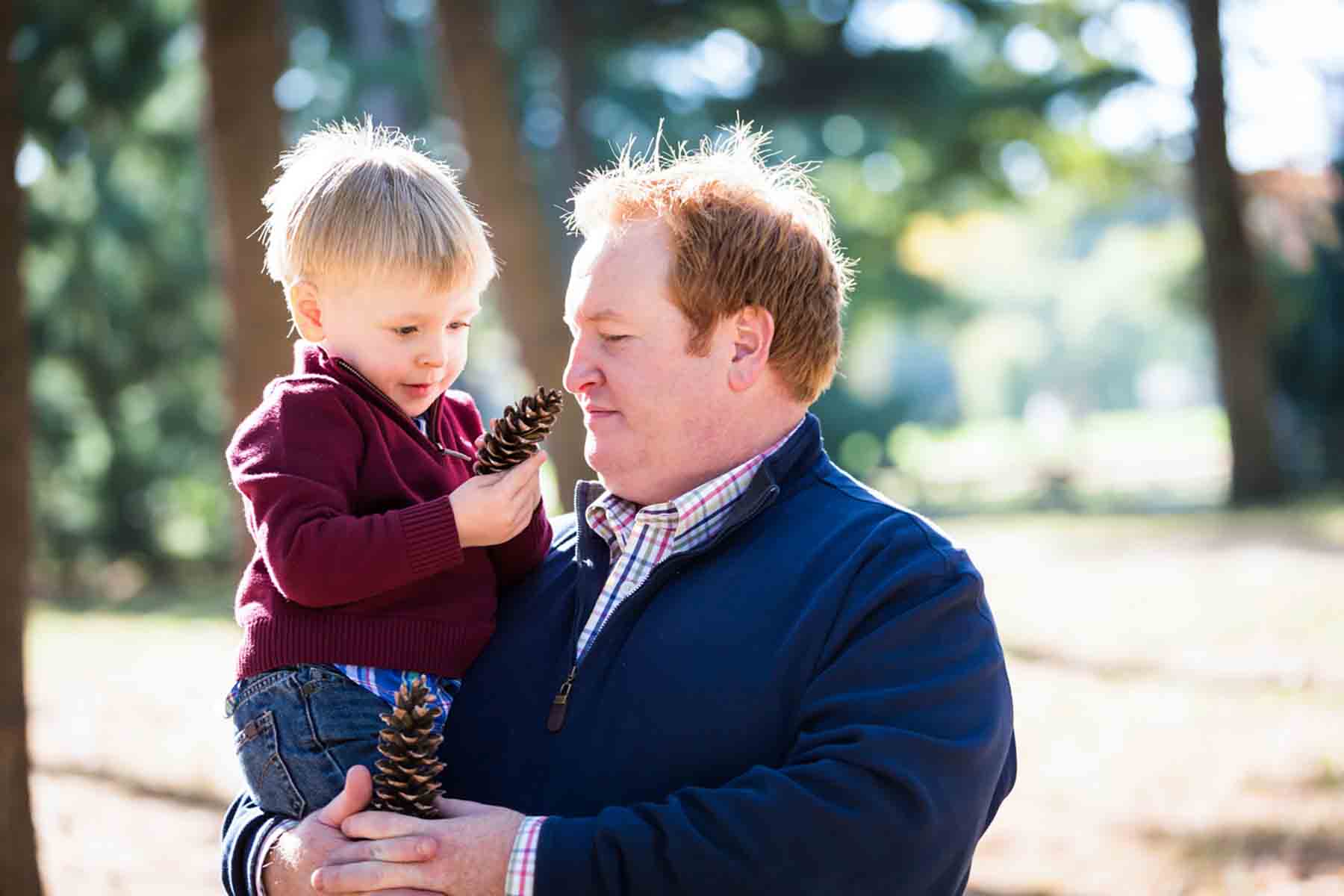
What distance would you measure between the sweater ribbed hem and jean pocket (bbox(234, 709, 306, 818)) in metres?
0.11

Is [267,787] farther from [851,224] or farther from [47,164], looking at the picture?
[851,224]

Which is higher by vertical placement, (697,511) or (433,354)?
(433,354)

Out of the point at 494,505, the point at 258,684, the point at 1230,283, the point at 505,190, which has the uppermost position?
the point at 505,190

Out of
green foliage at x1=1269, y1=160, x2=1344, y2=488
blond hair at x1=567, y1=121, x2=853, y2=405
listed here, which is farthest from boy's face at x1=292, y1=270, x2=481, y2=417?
green foliage at x1=1269, y1=160, x2=1344, y2=488

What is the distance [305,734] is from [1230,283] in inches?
694

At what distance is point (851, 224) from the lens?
78.0 feet

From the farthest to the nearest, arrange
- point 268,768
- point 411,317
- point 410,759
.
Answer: point 411,317 → point 268,768 → point 410,759

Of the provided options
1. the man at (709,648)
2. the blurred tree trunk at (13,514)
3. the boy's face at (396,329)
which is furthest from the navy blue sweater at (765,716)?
the blurred tree trunk at (13,514)

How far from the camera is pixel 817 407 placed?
25.9 metres

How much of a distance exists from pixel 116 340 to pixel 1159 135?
14.5 m

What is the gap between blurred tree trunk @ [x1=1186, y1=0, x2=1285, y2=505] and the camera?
707 inches

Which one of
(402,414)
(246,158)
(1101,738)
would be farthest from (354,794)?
(246,158)

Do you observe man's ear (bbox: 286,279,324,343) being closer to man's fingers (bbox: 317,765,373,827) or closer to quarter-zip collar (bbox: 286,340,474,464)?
quarter-zip collar (bbox: 286,340,474,464)

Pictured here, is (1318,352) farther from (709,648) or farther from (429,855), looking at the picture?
(429,855)
